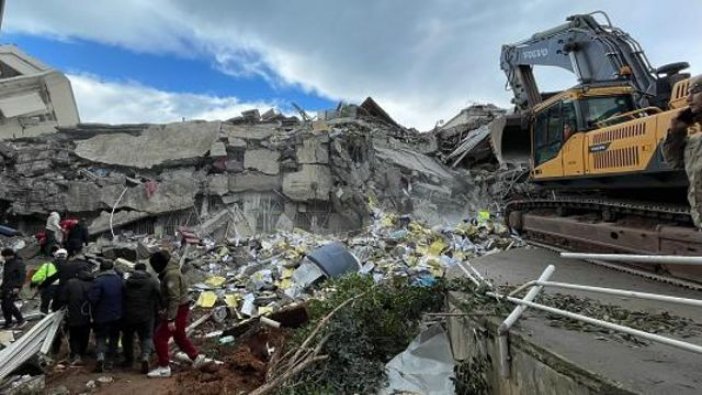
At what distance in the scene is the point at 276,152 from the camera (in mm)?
14766

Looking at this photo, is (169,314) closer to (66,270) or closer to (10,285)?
(66,270)

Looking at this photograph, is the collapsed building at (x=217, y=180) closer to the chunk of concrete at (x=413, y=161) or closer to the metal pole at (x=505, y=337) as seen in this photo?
the chunk of concrete at (x=413, y=161)

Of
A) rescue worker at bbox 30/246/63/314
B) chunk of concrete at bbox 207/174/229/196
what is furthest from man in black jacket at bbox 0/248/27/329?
chunk of concrete at bbox 207/174/229/196

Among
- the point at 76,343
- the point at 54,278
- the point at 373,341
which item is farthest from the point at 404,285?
the point at 54,278

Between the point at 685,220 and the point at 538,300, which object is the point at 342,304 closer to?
the point at 538,300

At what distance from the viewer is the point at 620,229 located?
6.94m

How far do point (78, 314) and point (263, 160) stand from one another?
28.0ft

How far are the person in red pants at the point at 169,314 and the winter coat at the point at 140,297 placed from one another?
157 mm

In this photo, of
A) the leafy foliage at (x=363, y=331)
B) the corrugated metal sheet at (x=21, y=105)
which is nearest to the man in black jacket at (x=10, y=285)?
the leafy foliage at (x=363, y=331)

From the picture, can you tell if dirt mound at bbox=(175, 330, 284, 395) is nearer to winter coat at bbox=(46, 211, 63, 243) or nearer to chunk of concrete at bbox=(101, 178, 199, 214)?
winter coat at bbox=(46, 211, 63, 243)

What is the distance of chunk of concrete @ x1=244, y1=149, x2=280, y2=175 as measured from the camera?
14523 mm

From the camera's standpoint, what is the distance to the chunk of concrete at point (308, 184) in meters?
14.2

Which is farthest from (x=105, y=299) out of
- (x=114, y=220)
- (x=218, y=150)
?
(x=218, y=150)

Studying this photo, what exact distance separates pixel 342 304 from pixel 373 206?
8286mm
